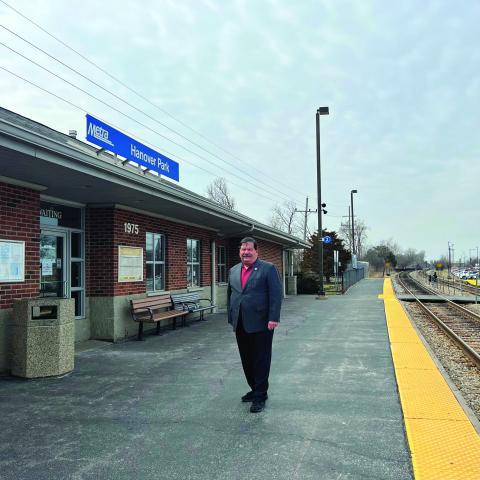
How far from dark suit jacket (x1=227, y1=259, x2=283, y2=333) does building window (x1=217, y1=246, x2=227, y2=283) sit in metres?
11.6

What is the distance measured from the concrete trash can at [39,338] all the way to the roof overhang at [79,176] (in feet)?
5.55

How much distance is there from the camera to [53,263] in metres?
8.63

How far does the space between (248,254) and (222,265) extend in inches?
472

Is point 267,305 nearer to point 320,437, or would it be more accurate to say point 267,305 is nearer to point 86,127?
point 320,437

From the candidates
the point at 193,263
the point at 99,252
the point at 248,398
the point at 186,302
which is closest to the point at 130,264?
the point at 99,252

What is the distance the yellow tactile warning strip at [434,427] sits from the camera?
3422 mm

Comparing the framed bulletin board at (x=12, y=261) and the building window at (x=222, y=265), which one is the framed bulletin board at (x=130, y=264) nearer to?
the framed bulletin board at (x=12, y=261)

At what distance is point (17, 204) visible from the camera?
6.97m

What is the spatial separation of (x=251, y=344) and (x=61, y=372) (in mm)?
2933

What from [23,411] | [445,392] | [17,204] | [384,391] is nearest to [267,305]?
[384,391]

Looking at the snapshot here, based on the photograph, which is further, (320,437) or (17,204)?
(17,204)

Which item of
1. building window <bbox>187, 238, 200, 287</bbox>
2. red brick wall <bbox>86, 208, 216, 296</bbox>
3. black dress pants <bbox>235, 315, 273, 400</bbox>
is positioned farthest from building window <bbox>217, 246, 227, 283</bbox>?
black dress pants <bbox>235, 315, 273, 400</bbox>

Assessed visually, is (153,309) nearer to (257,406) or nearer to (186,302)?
(186,302)

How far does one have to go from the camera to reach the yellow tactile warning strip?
11.2 ft
